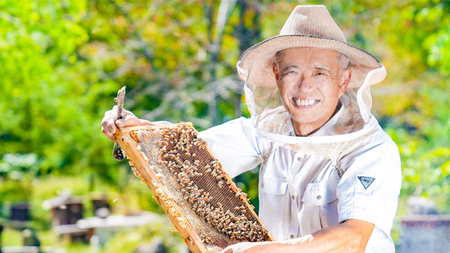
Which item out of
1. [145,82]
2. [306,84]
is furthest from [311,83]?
[145,82]

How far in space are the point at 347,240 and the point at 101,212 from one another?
8.08m

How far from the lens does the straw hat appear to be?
221 centimetres

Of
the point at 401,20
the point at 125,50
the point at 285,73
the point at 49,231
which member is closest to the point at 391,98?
the point at 401,20

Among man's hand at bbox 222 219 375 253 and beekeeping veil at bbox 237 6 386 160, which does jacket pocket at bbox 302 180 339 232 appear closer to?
beekeeping veil at bbox 237 6 386 160

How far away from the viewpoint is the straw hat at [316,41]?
86.9 inches

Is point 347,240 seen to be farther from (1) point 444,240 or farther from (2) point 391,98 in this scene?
(2) point 391,98

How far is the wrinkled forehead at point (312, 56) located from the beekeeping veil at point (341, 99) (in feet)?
0.12

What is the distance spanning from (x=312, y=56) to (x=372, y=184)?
651mm

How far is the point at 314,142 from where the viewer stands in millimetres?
2170

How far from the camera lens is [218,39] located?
7109 millimetres

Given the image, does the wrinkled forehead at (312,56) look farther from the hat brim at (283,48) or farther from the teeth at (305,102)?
the teeth at (305,102)

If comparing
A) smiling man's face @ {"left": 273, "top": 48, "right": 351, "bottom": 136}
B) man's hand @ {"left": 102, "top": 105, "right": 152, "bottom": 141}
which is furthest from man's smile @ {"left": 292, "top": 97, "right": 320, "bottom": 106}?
man's hand @ {"left": 102, "top": 105, "right": 152, "bottom": 141}

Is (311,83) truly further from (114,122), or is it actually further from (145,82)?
(145,82)

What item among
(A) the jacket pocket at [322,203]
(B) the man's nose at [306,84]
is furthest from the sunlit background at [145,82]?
(B) the man's nose at [306,84]
